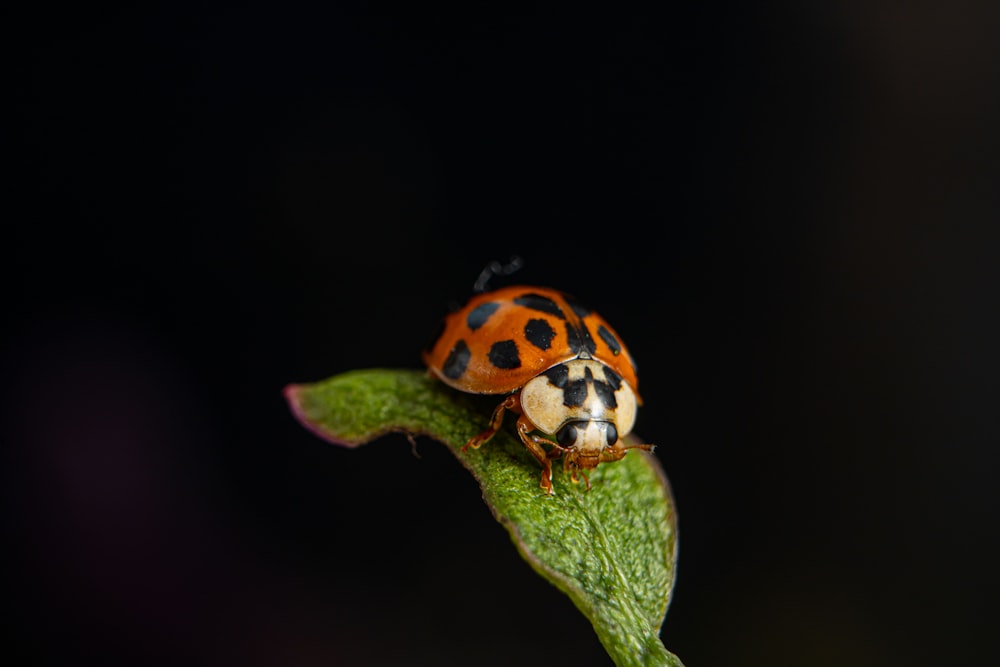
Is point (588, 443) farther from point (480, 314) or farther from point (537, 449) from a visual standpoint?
point (480, 314)

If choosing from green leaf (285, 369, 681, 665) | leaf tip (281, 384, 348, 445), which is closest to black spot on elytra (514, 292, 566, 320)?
green leaf (285, 369, 681, 665)

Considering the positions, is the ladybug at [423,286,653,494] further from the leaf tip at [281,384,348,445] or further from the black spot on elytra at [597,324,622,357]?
the leaf tip at [281,384,348,445]

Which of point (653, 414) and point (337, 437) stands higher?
point (337, 437)

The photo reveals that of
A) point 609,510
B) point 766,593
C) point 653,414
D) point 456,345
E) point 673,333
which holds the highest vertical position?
point 456,345

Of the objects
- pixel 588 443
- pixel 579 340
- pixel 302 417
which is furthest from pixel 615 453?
pixel 302 417

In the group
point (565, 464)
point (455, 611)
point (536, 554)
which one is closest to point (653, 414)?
point (455, 611)

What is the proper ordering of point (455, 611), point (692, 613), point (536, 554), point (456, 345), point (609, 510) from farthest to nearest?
point (692, 613) → point (455, 611) → point (456, 345) → point (609, 510) → point (536, 554)

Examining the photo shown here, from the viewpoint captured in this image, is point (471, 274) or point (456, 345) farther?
point (471, 274)

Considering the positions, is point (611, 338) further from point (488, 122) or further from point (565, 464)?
point (488, 122)
